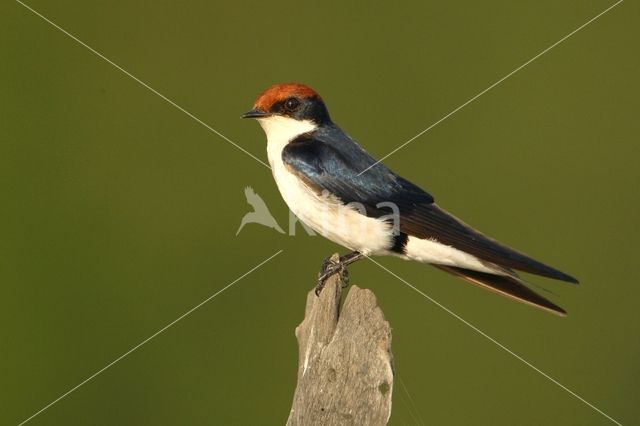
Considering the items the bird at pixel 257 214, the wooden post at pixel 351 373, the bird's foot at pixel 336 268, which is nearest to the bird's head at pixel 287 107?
the bird's foot at pixel 336 268

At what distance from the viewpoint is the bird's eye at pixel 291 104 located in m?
2.97

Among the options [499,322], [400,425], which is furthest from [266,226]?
[400,425]

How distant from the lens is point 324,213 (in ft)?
9.20

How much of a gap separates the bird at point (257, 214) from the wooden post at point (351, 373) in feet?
5.92

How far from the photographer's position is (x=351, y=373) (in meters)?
2.21

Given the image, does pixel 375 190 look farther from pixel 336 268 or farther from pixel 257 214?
pixel 257 214

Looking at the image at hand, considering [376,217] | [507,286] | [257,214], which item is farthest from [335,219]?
[257,214]

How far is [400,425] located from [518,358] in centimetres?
150

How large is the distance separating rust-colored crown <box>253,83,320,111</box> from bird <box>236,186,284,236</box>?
1138mm

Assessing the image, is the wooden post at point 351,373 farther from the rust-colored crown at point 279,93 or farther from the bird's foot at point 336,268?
the rust-colored crown at point 279,93

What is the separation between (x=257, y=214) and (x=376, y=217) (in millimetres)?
1438

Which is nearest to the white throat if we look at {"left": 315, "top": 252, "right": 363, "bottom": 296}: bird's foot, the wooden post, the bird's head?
the bird's head

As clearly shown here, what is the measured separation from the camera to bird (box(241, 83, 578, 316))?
9.14 ft

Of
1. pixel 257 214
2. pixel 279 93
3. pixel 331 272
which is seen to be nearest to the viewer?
pixel 331 272
